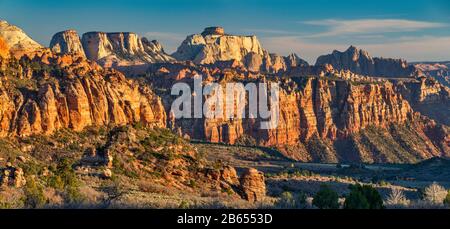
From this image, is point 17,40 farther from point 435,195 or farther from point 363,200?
point 363,200

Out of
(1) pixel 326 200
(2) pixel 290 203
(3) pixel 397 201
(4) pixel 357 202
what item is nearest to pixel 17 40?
(3) pixel 397 201

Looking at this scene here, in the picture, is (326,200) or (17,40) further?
(17,40)

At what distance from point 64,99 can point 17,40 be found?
2437 cm

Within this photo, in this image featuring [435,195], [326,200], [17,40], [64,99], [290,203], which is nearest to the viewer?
[290,203]

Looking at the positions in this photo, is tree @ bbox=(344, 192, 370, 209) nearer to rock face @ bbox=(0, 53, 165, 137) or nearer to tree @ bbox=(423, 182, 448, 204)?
tree @ bbox=(423, 182, 448, 204)

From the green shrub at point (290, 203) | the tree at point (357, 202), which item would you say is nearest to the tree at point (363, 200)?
the tree at point (357, 202)

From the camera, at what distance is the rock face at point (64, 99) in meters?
97.2

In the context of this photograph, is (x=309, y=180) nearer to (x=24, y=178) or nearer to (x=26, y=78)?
(x=26, y=78)

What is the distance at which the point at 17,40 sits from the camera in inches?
4924

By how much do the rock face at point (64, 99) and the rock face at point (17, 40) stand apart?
8.28ft

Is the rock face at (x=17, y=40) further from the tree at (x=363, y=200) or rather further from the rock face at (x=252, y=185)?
the tree at (x=363, y=200)

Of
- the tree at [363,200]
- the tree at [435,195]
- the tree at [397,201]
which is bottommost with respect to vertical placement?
the tree at [435,195]

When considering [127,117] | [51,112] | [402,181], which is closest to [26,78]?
[51,112]
